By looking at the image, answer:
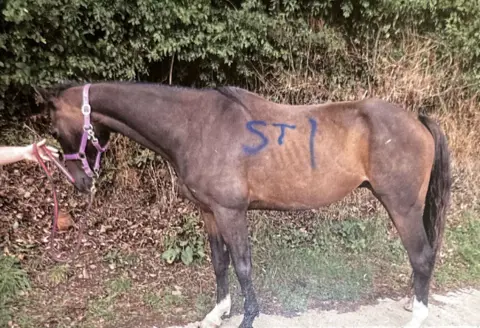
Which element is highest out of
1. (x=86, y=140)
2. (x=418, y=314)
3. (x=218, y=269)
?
(x=86, y=140)

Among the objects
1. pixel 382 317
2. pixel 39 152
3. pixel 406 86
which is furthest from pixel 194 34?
pixel 382 317

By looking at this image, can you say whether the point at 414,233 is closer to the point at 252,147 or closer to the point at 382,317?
the point at 382,317

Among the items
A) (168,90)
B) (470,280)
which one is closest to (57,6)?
(168,90)

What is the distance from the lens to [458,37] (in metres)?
5.26

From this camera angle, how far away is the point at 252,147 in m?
3.11

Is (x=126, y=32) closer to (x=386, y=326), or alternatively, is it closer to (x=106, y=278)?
(x=106, y=278)

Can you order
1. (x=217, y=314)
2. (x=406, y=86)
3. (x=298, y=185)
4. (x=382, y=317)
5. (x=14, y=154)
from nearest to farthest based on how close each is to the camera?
(x=14, y=154), (x=298, y=185), (x=217, y=314), (x=382, y=317), (x=406, y=86)

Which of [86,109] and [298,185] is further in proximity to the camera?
[298,185]

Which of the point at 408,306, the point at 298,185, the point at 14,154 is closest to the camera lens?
the point at 14,154

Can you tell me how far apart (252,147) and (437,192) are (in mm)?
1539

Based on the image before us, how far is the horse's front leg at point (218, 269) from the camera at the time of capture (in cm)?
346

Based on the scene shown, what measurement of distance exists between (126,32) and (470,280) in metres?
4.27

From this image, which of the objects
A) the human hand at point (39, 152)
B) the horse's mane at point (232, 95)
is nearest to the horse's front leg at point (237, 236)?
the horse's mane at point (232, 95)

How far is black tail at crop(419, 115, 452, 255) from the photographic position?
335cm
